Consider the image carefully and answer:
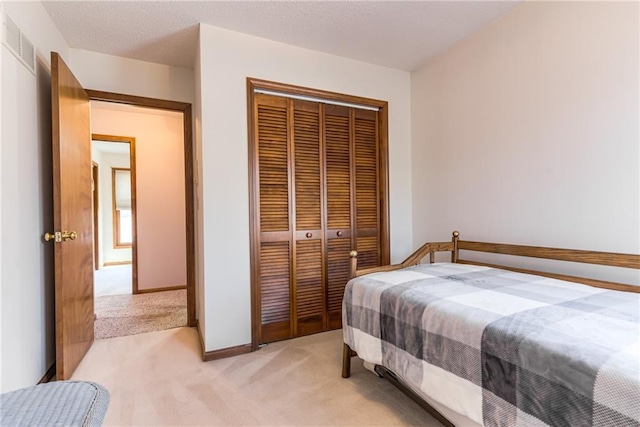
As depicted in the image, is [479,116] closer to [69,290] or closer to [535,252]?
[535,252]

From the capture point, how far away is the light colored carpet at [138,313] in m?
2.93

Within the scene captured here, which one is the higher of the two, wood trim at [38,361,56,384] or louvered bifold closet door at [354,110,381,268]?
louvered bifold closet door at [354,110,381,268]

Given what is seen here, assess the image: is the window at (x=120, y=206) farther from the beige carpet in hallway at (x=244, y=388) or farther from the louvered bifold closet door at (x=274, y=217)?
the louvered bifold closet door at (x=274, y=217)

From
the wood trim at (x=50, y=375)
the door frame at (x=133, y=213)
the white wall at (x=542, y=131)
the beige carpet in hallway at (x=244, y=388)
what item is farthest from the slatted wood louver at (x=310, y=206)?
the door frame at (x=133, y=213)

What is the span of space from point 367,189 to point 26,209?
250 cm

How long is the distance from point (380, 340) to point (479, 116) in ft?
6.35

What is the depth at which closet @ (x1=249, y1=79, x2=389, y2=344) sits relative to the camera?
2.55 m

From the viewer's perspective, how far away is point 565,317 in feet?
3.74

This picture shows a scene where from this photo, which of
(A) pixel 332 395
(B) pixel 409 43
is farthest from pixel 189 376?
(B) pixel 409 43

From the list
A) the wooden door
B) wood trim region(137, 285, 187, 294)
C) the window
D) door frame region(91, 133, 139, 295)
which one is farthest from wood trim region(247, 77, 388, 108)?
the window

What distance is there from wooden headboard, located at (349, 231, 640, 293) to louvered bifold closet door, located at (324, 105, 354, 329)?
0.75 metres

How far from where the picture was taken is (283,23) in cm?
228

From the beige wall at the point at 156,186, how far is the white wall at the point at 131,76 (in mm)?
1394

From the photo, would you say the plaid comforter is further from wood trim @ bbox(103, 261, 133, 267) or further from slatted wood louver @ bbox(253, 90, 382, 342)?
wood trim @ bbox(103, 261, 133, 267)
